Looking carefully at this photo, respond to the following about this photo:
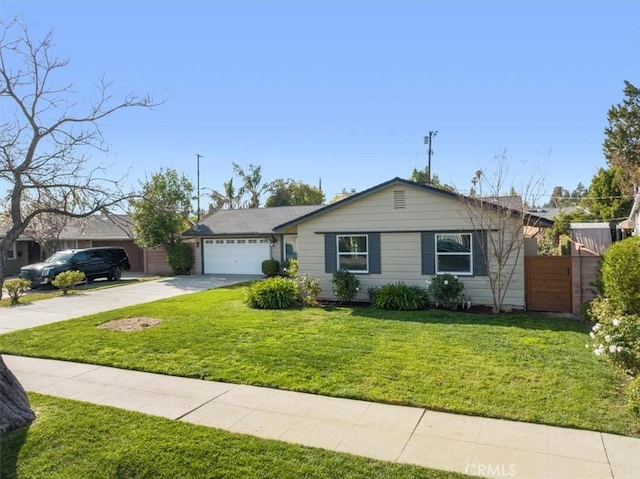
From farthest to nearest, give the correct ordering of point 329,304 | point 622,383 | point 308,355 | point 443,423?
point 329,304 < point 308,355 < point 622,383 < point 443,423

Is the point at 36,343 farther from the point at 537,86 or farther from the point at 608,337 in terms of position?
the point at 537,86

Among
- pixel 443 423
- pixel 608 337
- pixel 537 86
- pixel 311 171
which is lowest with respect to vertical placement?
pixel 443 423

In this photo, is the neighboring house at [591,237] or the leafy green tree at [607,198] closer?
the neighboring house at [591,237]

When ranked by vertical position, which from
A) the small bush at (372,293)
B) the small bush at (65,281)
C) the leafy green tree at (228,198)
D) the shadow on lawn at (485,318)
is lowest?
the shadow on lawn at (485,318)

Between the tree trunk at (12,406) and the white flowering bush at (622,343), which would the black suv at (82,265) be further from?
the white flowering bush at (622,343)

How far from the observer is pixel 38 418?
483 cm

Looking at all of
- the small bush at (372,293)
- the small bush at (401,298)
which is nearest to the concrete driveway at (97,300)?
the small bush at (372,293)

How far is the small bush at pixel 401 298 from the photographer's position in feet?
37.2

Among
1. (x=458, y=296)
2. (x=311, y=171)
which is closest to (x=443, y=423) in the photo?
(x=458, y=296)

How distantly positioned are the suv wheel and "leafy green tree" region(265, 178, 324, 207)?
2340cm

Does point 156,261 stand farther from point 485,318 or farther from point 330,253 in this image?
point 485,318

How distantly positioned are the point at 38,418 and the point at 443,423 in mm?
4662

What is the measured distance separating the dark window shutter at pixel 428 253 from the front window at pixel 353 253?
174 centimetres

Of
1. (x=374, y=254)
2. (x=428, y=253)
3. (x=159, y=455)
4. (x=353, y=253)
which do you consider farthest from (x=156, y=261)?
(x=159, y=455)
